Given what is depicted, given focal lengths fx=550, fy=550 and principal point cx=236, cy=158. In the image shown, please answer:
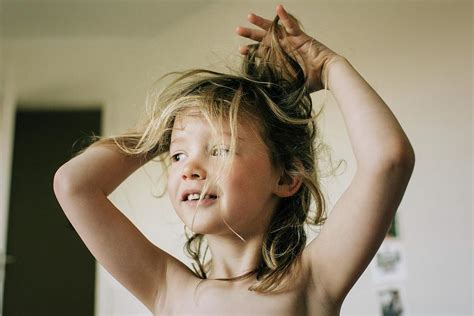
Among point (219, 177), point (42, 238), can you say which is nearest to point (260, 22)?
point (219, 177)

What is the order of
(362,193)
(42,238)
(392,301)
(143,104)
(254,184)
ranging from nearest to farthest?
(362,193) < (254,184) < (143,104) < (392,301) < (42,238)

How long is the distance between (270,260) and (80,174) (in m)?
0.27

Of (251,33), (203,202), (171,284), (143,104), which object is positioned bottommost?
(171,284)

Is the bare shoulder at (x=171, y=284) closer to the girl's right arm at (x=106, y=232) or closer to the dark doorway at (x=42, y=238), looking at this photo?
the girl's right arm at (x=106, y=232)

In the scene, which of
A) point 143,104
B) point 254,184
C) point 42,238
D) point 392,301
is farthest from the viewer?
point 42,238

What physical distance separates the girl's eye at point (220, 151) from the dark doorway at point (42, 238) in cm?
239

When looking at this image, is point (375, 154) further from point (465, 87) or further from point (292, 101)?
point (465, 87)

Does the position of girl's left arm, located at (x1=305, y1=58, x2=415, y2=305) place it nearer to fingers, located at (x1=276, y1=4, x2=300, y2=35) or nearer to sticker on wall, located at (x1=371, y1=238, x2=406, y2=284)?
fingers, located at (x1=276, y1=4, x2=300, y2=35)

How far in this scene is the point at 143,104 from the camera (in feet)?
6.31

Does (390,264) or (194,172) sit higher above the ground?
(194,172)

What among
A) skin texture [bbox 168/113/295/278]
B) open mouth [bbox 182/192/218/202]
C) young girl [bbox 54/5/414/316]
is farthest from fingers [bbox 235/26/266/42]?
open mouth [bbox 182/192/218/202]

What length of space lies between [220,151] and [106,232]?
0.18 meters

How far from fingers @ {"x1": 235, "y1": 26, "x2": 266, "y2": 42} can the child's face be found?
134 mm

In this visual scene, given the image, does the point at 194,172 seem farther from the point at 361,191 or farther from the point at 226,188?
the point at 361,191
